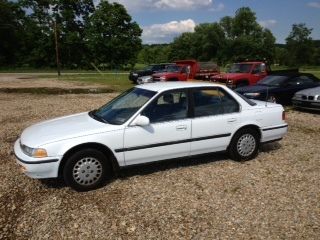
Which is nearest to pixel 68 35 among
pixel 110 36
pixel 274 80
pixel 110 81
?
pixel 110 36

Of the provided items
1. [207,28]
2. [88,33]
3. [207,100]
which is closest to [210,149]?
[207,100]

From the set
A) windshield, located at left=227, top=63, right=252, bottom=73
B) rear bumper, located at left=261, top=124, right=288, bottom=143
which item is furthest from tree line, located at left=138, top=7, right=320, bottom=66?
rear bumper, located at left=261, top=124, right=288, bottom=143

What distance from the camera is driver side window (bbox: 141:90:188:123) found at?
568cm

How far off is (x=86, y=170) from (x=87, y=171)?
2cm

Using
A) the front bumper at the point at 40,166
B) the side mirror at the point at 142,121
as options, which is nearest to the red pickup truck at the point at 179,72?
the side mirror at the point at 142,121

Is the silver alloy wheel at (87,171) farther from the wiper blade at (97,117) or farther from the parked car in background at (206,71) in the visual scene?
the parked car in background at (206,71)

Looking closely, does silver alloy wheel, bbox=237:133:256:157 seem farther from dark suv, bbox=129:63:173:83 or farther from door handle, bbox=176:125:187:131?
dark suv, bbox=129:63:173:83

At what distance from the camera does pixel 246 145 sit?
260 inches

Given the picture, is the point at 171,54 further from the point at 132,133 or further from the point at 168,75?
the point at 132,133

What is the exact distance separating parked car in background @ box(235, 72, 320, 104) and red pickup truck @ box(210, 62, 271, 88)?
2955mm

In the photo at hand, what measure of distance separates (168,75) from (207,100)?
1582 cm

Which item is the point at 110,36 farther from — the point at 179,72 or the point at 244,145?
the point at 244,145

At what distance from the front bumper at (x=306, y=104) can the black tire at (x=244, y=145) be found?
6030mm

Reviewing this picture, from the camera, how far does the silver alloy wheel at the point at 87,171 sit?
522 cm
